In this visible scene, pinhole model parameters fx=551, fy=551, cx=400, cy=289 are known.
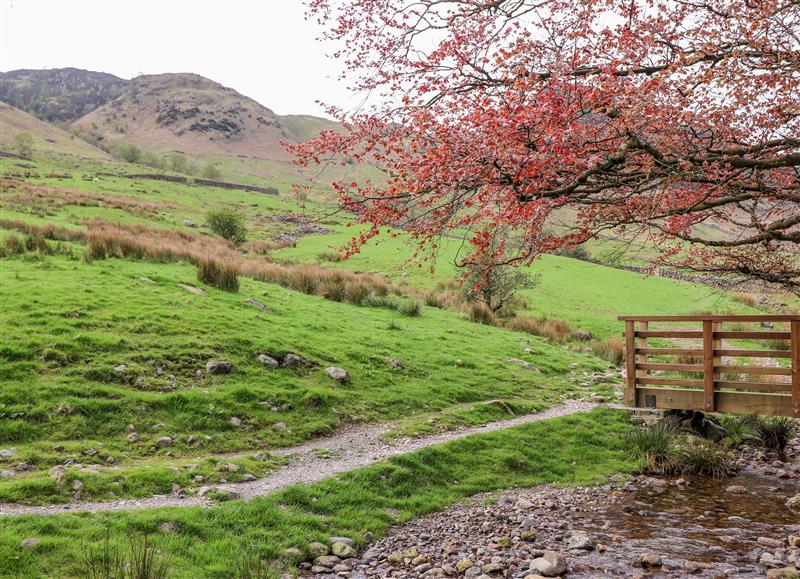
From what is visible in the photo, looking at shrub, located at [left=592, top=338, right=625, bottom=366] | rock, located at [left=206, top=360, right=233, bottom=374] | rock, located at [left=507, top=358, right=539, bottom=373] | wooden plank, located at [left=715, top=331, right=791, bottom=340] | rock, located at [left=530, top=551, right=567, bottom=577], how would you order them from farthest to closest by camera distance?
shrub, located at [left=592, top=338, right=625, bottom=366] → rock, located at [left=507, top=358, right=539, bottom=373] → rock, located at [left=206, top=360, right=233, bottom=374] → wooden plank, located at [left=715, top=331, right=791, bottom=340] → rock, located at [left=530, top=551, right=567, bottom=577]

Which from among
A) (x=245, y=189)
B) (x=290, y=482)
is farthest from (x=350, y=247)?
(x=245, y=189)

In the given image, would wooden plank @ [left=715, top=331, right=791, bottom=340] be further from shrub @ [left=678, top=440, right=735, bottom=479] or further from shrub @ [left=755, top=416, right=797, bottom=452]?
shrub @ [left=755, top=416, right=797, bottom=452]

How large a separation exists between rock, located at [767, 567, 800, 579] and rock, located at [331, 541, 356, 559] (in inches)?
197

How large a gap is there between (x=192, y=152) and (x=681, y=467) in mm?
206074

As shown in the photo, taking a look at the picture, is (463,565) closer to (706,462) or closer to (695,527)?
(695,527)

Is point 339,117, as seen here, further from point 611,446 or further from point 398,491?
point 611,446

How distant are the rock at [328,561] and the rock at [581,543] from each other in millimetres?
→ 3174

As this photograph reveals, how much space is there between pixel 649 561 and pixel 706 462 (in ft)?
16.9

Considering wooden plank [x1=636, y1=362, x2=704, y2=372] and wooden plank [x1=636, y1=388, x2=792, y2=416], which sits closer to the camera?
wooden plank [x1=636, y1=388, x2=792, y2=416]

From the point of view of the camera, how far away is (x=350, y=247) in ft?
27.8

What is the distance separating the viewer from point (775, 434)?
512 inches

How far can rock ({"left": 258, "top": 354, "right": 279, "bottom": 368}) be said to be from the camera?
44.2 feet

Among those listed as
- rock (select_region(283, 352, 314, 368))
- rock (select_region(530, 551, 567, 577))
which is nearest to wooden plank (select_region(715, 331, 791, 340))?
rock (select_region(530, 551, 567, 577))

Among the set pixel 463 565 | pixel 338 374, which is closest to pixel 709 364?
pixel 463 565
